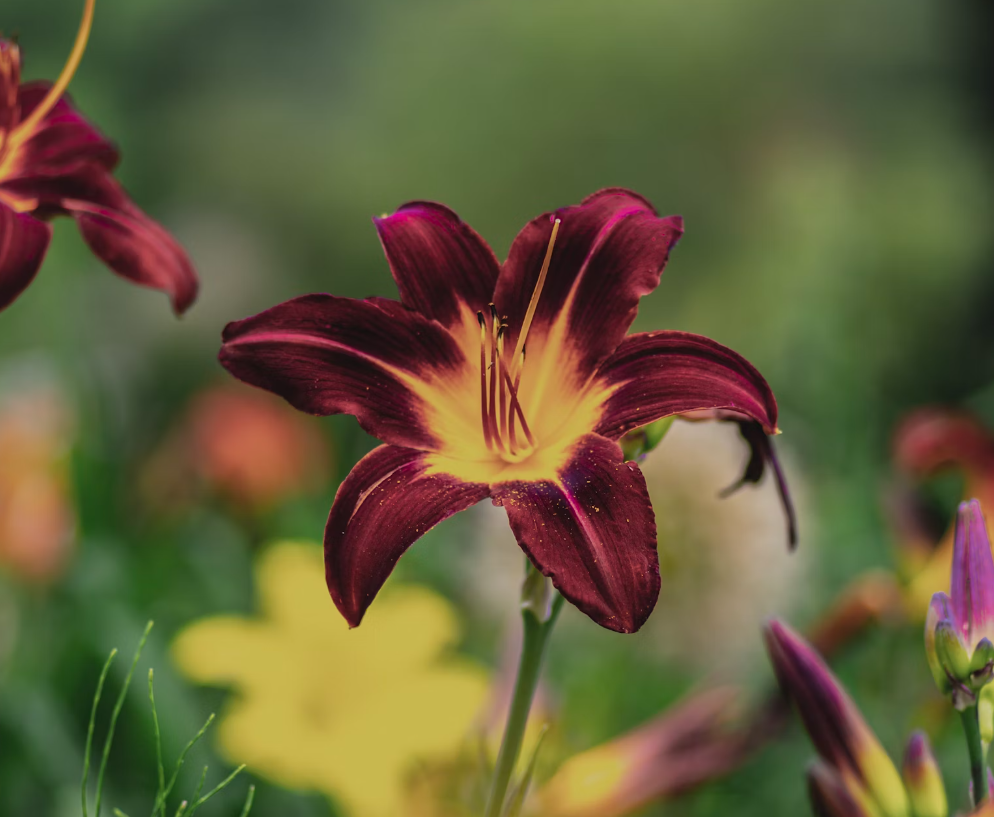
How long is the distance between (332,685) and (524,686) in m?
0.42

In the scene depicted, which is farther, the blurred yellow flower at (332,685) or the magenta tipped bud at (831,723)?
the blurred yellow flower at (332,685)

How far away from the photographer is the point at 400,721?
0.62 meters

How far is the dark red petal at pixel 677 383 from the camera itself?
0.27 metres

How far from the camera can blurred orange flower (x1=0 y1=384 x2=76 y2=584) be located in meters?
0.77

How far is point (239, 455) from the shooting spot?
951 millimetres

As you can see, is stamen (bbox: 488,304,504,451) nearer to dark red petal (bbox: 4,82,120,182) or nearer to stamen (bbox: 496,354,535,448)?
stamen (bbox: 496,354,535,448)

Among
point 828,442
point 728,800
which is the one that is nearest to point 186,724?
point 728,800

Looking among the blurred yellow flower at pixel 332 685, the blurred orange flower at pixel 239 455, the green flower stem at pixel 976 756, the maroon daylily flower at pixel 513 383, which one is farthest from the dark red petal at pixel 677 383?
the blurred orange flower at pixel 239 455

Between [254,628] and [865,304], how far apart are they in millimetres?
774

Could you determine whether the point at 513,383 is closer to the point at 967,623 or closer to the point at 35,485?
the point at 967,623

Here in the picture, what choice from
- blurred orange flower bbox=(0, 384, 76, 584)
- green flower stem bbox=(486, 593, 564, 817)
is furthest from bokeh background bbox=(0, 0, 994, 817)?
green flower stem bbox=(486, 593, 564, 817)

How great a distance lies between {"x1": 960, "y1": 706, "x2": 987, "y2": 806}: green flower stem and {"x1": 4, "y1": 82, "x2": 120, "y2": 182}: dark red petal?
0.30 m

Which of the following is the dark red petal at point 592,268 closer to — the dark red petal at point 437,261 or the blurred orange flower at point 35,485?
the dark red petal at point 437,261

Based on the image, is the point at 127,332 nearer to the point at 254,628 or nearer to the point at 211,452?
the point at 211,452
